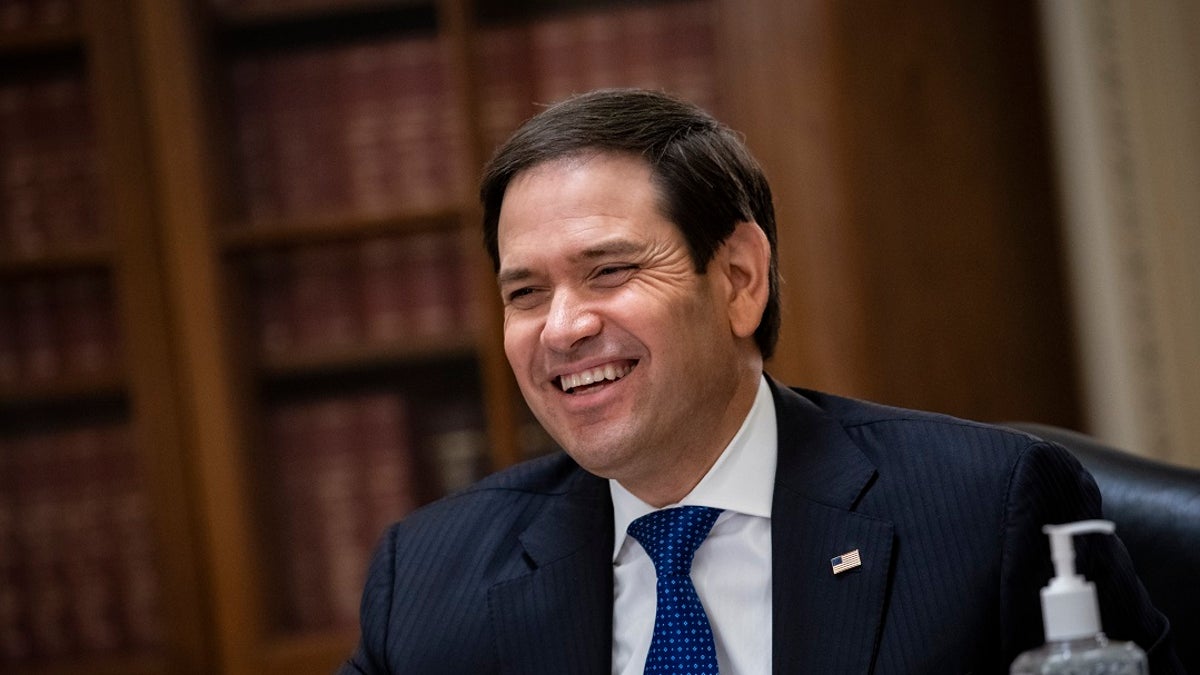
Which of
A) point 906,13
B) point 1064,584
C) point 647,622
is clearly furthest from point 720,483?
point 906,13

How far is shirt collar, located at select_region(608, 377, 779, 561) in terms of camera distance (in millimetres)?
1660

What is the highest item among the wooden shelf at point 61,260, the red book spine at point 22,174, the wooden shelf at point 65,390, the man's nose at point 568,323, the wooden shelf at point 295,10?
the wooden shelf at point 295,10

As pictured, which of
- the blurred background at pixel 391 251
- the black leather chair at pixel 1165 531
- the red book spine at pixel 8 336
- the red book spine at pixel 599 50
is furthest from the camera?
the red book spine at pixel 8 336

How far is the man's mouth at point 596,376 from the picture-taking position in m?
1.62

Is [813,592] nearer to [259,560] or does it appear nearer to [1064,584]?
[1064,584]

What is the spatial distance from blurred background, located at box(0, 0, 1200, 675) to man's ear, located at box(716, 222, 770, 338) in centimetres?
129

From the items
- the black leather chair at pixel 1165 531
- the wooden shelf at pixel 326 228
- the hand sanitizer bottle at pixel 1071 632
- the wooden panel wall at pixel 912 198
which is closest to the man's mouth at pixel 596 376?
the black leather chair at pixel 1165 531

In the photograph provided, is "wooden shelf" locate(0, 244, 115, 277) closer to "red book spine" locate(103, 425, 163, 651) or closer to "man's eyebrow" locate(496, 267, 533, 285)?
"red book spine" locate(103, 425, 163, 651)

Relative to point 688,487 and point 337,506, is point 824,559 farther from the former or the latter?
point 337,506

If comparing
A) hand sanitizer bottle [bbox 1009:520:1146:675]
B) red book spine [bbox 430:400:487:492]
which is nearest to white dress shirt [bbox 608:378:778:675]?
hand sanitizer bottle [bbox 1009:520:1146:675]

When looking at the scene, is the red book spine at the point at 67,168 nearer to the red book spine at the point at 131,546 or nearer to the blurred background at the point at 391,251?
the blurred background at the point at 391,251

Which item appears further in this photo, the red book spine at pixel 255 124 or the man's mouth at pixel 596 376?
the red book spine at pixel 255 124

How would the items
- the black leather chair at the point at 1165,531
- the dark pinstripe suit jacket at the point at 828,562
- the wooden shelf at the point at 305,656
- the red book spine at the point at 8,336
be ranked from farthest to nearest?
1. the red book spine at the point at 8,336
2. the wooden shelf at the point at 305,656
3. the black leather chair at the point at 1165,531
4. the dark pinstripe suit jacket at the point at 828,562

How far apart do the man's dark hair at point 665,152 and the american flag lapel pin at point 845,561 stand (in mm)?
365
